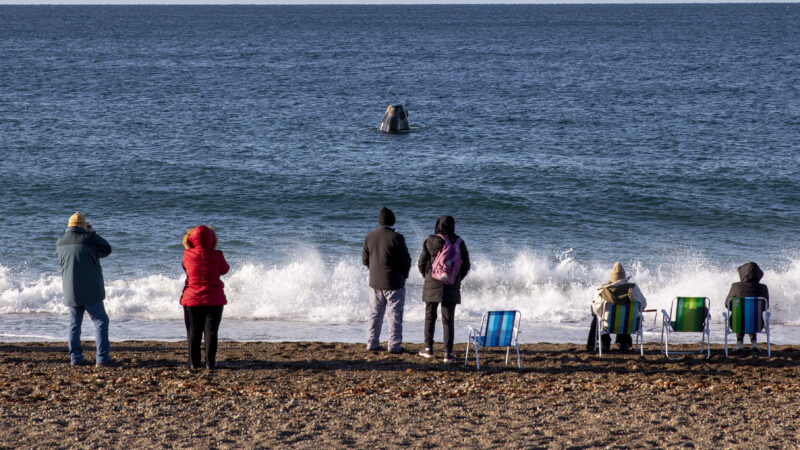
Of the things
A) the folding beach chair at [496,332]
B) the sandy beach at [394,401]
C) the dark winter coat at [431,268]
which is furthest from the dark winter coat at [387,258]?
the folding beach chair at [496,332]

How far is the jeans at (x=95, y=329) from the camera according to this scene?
780 cm

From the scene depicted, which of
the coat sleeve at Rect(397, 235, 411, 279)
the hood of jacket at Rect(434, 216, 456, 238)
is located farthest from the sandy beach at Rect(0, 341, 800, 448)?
the hood of jacket at Rect(434, 216, 456, 238)

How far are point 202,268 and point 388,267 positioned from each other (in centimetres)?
185

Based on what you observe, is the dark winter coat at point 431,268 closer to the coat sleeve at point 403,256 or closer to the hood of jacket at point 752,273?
the coat sleeve at point 403,256

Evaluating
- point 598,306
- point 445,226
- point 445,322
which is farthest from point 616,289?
point 445,226

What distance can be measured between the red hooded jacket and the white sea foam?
15.7 feet

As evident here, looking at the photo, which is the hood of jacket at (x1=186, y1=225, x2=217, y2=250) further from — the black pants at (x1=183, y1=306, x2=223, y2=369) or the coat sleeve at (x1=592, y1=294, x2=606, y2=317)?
the coat sleeve at (x1=592, y1=294, x2=606, y2=317)

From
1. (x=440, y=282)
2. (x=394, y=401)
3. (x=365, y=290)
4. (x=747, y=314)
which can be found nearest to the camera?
(x=394, y=401)

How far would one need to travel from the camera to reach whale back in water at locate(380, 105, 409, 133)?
33466mm

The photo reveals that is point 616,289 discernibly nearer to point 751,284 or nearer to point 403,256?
point 751,284

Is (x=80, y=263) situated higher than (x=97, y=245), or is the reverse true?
(x=97, y=245)

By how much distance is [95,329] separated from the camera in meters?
7.90

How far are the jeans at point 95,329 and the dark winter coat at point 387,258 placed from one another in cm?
259

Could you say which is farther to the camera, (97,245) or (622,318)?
(622,318)
